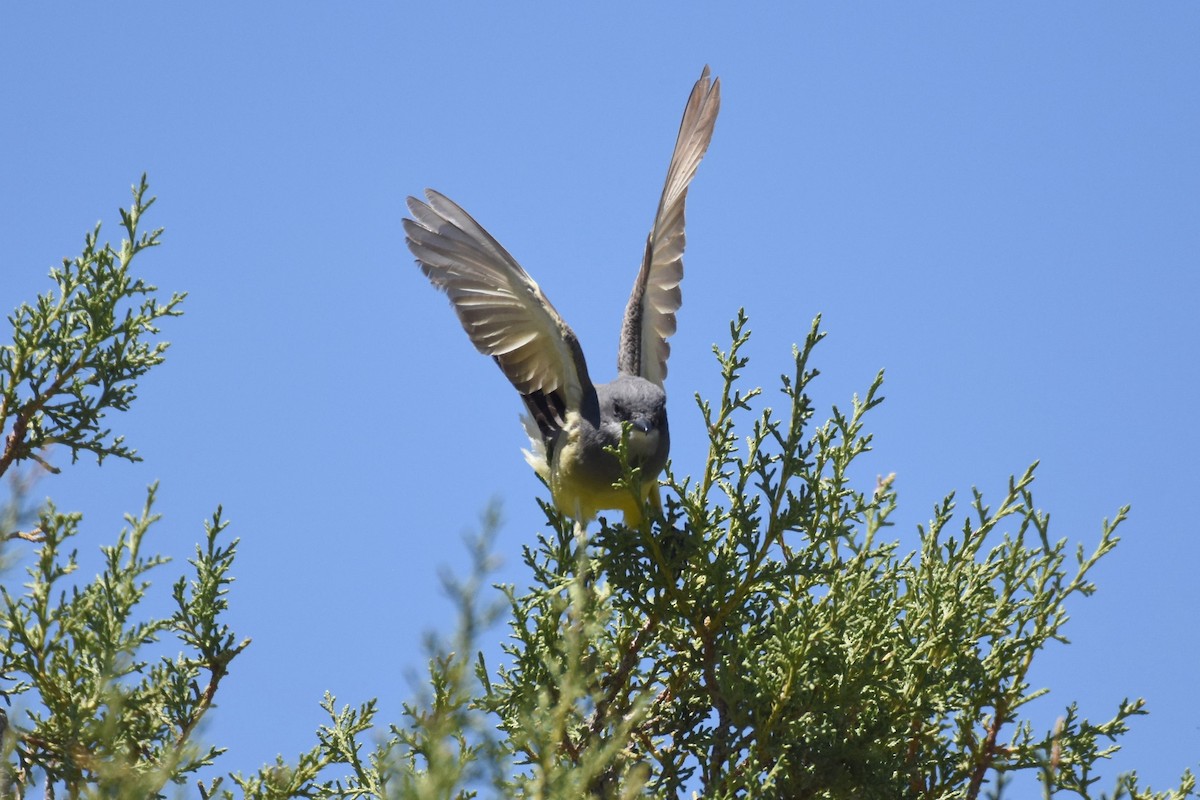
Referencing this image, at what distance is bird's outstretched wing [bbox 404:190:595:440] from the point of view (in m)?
6.19

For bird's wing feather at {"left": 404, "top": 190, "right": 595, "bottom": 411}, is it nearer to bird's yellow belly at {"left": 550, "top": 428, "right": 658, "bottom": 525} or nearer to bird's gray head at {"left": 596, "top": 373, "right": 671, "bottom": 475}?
bird's gray head at {"left": 596, "top": 373, "right": 671, "bottom": 475}

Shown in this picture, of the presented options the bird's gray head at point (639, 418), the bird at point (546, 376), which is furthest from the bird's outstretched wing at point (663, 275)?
the bird's gray head at point (639, 418)

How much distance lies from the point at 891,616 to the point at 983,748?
2.61 feet

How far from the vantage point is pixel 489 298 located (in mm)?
6273

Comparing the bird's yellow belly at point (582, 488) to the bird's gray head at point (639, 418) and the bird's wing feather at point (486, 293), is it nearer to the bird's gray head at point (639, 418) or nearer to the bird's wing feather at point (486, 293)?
the bird's gray head at point (639, 418)

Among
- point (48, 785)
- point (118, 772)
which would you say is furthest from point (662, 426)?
point (118, 772)

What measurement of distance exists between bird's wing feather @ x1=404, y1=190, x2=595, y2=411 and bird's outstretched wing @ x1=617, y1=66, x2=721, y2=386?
766 mm

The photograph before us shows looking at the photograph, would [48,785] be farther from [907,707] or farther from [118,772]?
[907,707]

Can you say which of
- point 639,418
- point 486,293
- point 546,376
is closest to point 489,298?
point 486,293

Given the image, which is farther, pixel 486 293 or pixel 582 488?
pixel 486 293

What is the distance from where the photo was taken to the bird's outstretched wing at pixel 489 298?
20.3 feet

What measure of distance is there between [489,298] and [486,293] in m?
0.05

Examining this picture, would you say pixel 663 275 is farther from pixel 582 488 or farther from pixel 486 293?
pixel 582 488

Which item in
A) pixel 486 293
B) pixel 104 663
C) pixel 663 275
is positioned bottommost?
pixel 104 663
